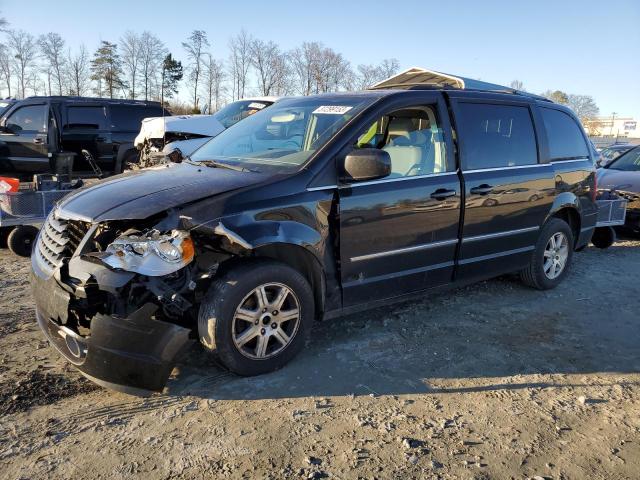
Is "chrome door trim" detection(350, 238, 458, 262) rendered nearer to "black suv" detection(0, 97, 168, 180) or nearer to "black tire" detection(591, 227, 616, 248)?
"black tire" detection(591, 227, 616, 248)

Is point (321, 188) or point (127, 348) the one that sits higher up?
point (321, 188)

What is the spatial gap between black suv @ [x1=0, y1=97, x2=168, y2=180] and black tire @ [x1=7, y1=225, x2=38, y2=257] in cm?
396

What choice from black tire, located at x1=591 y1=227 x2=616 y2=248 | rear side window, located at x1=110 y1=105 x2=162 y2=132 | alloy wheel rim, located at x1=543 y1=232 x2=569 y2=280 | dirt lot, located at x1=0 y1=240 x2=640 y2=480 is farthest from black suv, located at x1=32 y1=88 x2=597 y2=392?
rear side window, located at x1=110 y1=105 x2=162 y2=132

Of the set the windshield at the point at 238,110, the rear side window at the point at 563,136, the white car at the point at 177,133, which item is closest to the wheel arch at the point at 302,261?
the rear side window at the point at 563,136

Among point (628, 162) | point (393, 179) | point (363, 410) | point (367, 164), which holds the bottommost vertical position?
point (363, 410)

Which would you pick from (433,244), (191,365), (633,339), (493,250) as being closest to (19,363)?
(191,365)

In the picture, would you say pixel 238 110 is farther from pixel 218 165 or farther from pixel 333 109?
pixel 218 165

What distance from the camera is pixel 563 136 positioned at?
5.59m

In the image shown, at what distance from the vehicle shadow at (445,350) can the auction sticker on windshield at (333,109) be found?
177 cm

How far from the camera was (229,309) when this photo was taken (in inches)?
125

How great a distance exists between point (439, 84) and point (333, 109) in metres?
1.34

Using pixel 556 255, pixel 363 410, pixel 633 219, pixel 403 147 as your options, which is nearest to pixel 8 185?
pixel 403 147

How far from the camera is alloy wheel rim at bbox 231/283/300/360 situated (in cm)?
329

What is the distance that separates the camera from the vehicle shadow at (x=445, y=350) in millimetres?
3393
